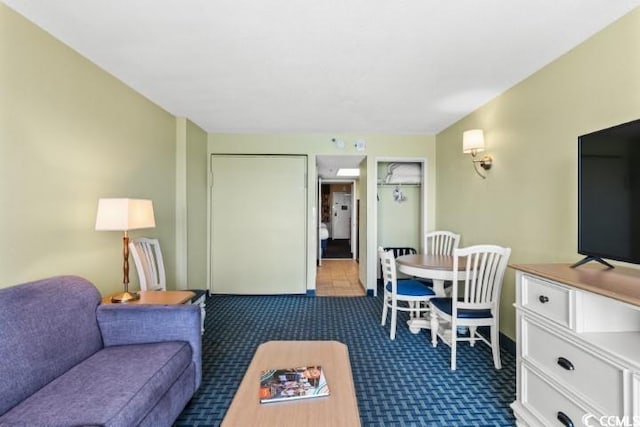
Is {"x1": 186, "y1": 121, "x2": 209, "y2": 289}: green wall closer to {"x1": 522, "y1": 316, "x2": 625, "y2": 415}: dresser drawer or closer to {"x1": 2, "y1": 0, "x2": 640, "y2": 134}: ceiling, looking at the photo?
{"x1": 2, "y1": 0, "x2": 640, "y2": 134}: ceiling

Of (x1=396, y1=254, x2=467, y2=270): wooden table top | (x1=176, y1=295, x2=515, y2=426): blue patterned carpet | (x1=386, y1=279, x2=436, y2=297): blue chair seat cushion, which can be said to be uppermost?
(x1=396, y1=254, x2=467, y2=270): wooden table top

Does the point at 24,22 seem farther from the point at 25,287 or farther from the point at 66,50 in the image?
the point at 25,287

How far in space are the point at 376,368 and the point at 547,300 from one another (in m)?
1.39

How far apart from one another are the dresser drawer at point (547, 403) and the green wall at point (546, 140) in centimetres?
93

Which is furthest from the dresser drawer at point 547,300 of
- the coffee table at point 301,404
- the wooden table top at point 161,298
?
the wooden table top at point 161,298

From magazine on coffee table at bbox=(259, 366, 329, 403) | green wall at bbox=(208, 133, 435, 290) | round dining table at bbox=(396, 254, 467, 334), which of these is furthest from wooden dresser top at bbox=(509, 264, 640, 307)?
green wall at bbox=(208, 133, 435, 290)

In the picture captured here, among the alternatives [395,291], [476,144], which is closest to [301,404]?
[395,291]

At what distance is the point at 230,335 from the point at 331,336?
3.33 ft

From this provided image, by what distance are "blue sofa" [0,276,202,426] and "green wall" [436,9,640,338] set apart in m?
2.57

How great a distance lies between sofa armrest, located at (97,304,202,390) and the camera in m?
1.84

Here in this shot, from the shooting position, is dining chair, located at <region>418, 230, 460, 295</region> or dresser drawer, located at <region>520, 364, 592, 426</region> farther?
dining chair, located at <region>418, 230, 460, 295</region>

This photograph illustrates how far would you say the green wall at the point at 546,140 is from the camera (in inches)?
70.1

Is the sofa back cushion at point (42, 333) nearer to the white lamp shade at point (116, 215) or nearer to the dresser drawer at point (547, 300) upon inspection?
the white lamp shade at point (116, 215)

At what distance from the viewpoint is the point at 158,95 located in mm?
2951
